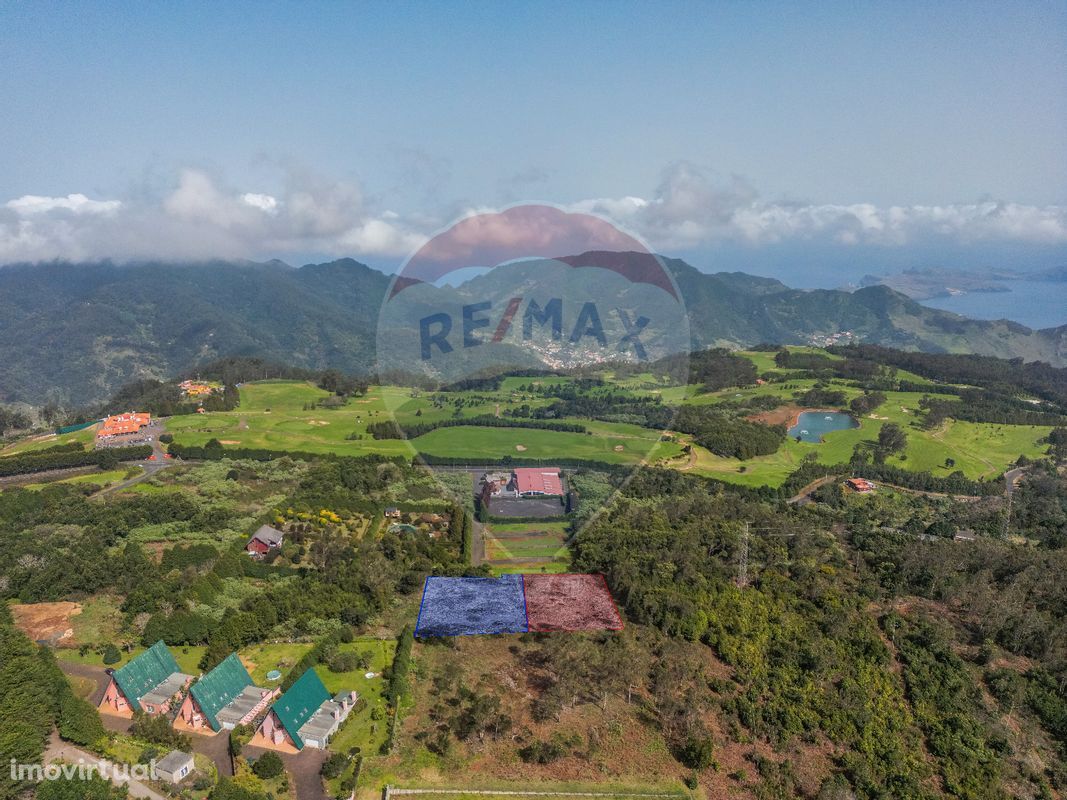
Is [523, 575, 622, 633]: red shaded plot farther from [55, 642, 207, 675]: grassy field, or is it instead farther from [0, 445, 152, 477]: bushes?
[0, 445, 152, 477]: bushes

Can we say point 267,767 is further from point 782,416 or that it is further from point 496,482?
point 782,416

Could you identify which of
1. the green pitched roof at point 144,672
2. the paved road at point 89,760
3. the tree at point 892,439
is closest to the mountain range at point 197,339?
the tree at point 892,439

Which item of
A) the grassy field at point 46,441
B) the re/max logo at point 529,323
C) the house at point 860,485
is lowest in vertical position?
the house at point 860,485

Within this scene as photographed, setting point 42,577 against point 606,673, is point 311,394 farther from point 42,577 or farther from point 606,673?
point 606,673

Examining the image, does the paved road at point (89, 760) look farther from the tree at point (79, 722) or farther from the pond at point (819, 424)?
the pond at point (819, 424)

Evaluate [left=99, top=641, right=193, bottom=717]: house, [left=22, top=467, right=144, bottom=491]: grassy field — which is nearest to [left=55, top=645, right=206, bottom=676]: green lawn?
[left=99, top=641, right=193, bottom=717]: house

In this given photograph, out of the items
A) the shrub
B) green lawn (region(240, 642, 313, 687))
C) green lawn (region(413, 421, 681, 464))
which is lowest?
green lawn (region(240, 642, 313, 687))

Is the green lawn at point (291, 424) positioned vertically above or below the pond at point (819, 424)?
above

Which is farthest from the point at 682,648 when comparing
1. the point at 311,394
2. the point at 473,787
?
the point at 311,394
